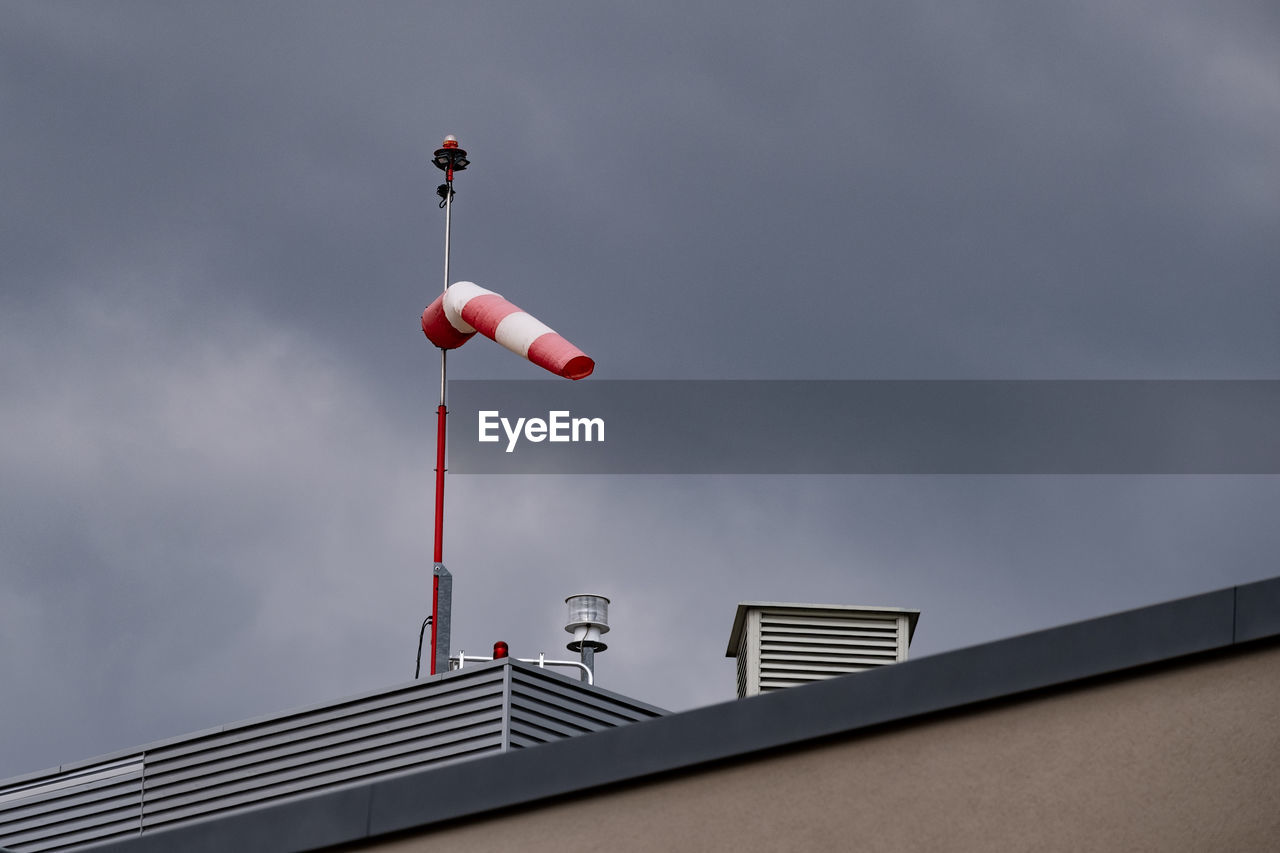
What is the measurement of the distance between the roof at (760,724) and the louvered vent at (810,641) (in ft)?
27.9

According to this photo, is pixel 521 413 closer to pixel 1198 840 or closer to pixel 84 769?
pixel 84 769

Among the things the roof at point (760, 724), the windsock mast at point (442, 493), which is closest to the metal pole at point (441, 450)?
the windsock mast at point (442, 493)

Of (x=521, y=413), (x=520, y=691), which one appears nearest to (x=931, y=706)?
(x=520, y=691)

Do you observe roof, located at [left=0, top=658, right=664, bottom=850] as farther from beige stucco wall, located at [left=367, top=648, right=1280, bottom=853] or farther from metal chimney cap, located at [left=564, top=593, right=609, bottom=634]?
beige stucco wall, located at [left=367, top=648, right=1280, bottom=853]

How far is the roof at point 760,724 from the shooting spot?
231 inches

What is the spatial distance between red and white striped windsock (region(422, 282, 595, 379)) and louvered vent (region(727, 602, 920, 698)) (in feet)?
11.2

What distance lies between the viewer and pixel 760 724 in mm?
6312

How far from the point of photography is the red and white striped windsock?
1750 cm

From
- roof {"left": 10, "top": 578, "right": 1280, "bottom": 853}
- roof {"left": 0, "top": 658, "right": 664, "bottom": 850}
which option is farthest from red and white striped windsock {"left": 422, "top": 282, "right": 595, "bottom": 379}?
roof {"left": 10, "top": 578, "right": 1280, "bottom": 853}

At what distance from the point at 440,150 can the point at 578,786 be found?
1300 centimetres

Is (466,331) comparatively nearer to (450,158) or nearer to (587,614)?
(450,158)

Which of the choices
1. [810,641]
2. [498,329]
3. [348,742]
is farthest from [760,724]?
[498,329]

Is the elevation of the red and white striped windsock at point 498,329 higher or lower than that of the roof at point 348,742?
higher

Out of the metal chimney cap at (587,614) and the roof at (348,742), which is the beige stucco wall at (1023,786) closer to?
the roof at (348,742)
